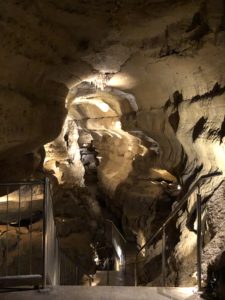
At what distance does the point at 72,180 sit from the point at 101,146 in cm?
218

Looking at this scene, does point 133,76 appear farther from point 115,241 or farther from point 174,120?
point 115,241

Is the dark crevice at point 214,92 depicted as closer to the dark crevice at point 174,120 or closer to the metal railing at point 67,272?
the dark crevice at point 174,120

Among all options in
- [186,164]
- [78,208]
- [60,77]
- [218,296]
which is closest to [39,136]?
[60,77]

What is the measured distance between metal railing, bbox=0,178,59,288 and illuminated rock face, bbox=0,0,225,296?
1.35 meters

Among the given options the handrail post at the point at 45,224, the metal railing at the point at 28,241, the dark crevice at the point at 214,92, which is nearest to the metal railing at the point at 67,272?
the metal railing at the point at 28,241

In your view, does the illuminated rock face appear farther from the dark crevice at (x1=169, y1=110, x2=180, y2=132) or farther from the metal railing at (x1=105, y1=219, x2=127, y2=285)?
the metal railing at (x1=105, y1=219, x2=127, y2=285)

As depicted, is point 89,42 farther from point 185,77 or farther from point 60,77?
point 185,77

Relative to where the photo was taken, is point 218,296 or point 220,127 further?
point 220,127

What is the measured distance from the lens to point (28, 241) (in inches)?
468

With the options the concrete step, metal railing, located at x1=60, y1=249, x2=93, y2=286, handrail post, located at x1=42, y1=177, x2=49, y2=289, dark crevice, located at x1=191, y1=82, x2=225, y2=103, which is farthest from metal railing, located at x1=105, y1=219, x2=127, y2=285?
handrail post, located at x1=42, y1=177, x2=49, y2=289

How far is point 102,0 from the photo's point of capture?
26.3 ft

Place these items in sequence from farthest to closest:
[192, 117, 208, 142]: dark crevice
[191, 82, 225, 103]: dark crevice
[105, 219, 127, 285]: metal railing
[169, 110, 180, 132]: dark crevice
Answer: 1. [105, 219, 127, 285]: metal railing
2. [169, 110, 180, 132]: dark crevice
3. [192, 117, 208, 142]: dark crevice
4. [191, 82, 225, 103]: dark crevice

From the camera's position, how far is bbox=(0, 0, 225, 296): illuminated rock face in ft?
27.1

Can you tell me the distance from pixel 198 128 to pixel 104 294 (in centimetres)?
Answer: 565
